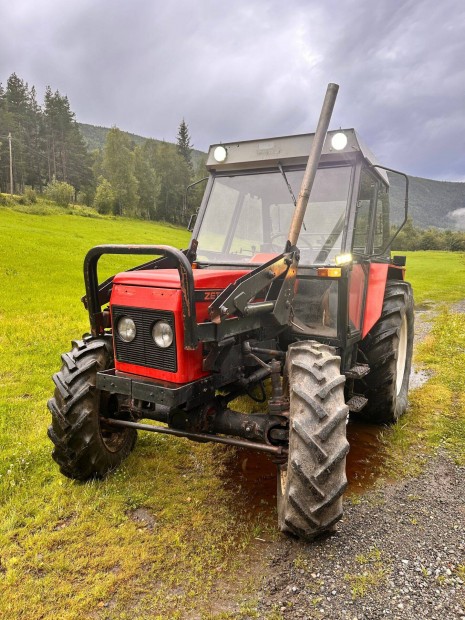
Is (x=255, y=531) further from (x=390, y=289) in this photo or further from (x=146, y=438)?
(x=390, y=289)

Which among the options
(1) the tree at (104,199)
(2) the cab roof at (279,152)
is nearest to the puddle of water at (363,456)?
(2) the cab roof at (279,152)

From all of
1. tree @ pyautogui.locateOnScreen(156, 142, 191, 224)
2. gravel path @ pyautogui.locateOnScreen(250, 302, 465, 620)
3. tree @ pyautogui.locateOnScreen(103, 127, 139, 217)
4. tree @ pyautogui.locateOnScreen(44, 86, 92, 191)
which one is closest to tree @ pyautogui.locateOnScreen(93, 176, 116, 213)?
tree @ pyautogui.locateOnScreen(103, 127, 139, 217)

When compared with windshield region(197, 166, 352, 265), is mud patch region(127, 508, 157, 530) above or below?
below

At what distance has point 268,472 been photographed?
12.8 feet

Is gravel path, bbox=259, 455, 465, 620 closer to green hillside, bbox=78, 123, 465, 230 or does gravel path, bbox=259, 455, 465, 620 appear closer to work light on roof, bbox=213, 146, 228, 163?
work light on roof, bbox=213, 146, 228, 163

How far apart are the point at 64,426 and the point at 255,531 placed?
5.20 feet

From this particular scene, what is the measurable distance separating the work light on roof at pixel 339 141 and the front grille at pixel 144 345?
2166 mm

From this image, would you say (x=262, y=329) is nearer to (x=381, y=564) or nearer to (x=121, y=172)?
(x=381, y=564)

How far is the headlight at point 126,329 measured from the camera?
10.0 feet

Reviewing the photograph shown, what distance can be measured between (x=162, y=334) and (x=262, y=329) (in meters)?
0.99

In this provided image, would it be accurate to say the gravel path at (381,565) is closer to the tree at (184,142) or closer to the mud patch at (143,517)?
the mud patch at (143,517)

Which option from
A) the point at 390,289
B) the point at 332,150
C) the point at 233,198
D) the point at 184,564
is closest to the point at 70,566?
the point at 184,564

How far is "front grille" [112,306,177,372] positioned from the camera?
2881 mm

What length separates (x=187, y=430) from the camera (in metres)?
3.21
